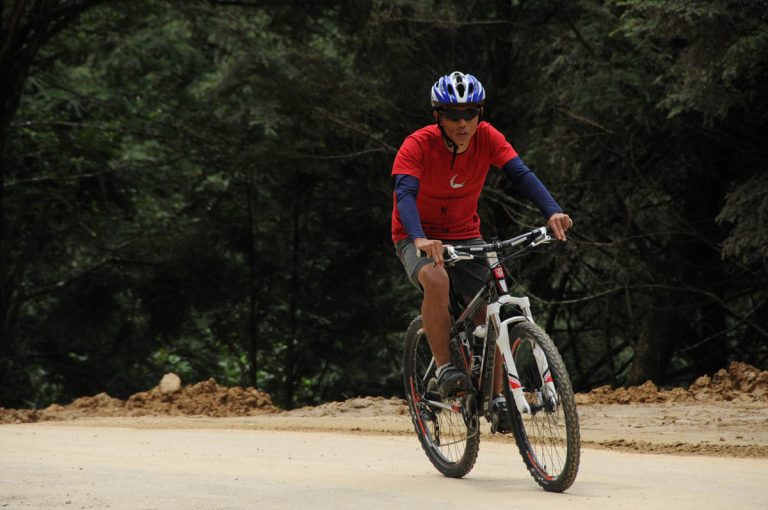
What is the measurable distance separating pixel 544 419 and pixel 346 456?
7.73ft

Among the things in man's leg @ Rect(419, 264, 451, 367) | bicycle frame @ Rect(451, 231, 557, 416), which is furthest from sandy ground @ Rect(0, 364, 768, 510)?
man's leg @ Rect(419, 264, 451, 367)

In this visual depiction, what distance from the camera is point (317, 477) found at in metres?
7.36

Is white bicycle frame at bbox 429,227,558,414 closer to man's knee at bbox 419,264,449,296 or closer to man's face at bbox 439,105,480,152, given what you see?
man's knee at bbox 419,264,449,296

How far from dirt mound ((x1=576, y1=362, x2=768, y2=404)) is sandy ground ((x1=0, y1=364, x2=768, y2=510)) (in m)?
0.02

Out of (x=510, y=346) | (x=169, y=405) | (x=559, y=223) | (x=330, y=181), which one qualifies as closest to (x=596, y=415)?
(x=169, y=405)

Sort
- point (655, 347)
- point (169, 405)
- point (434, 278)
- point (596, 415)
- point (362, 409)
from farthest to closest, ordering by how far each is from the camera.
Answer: point (655, 347)
point (169, 405)
point (362, 409)
point (596, 415)
point (434, 278)

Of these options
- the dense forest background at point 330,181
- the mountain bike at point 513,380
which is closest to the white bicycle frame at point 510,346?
the mountain bike at point 513,380

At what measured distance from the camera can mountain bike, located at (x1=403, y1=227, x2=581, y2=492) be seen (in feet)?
21.3

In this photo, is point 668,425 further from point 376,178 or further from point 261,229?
point 261,229

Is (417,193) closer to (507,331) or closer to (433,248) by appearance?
(433,248)

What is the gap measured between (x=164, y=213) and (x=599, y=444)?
1452 centimetres

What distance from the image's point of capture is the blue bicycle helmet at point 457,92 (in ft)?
22.4

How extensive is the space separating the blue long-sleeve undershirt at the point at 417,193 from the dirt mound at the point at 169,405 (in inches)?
290

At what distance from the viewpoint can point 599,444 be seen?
9.77 meters
